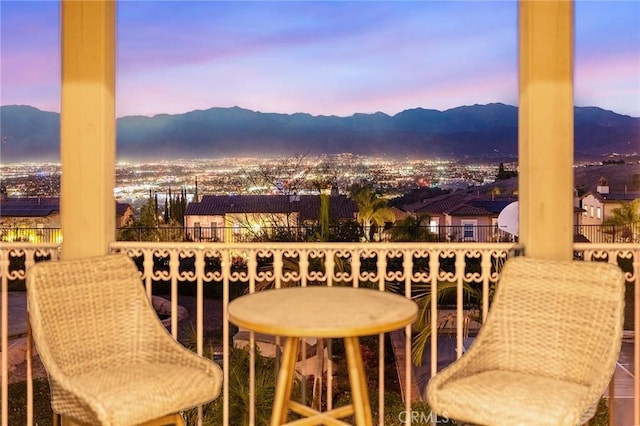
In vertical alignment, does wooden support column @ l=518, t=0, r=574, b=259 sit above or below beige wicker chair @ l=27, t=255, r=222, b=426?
above

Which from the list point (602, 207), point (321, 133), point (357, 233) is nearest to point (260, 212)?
point (357, 233)

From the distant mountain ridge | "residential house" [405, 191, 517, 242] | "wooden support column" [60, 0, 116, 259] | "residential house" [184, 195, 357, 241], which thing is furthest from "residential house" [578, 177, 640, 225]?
"wooden support column" [60, 0, 116, 259]

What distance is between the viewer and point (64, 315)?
231 cm

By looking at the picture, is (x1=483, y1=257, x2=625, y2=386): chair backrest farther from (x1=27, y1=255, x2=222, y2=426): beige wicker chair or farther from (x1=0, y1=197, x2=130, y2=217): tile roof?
(x1=0, y1=197, x2=130, y2=217): tile roof

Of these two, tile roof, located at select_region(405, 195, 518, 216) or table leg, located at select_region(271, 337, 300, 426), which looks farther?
tile roof, located at select_region(405, 195, 518, 216)

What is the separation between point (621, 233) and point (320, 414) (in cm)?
1815

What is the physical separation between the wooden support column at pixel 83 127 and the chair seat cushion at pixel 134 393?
65 centimetres

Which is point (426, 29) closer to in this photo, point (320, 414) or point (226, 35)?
point (226, 35)

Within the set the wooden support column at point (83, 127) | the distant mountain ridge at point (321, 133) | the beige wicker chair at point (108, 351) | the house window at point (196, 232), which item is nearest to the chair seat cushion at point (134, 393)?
the beige wicker chair at point (108, 351)

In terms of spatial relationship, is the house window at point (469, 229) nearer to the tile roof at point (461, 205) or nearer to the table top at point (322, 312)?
the tile roof at point (461, 205)

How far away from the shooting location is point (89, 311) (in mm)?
2389

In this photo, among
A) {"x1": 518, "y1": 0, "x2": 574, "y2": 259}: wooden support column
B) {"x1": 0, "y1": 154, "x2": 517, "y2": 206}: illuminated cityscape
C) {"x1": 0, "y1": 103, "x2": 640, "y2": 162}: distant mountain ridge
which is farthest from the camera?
{"x1": 0, "y1": 103, "x2": 640, "y2": 162}: distant mountain ridge


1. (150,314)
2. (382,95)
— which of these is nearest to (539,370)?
(150,314)

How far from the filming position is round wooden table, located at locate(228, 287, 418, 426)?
182cm
